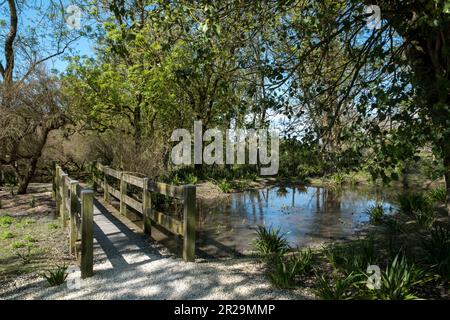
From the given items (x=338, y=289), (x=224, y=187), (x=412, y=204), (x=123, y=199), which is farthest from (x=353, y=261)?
(x=224, y=187)

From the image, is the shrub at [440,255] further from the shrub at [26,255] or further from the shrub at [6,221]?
the shrub at [6,221]

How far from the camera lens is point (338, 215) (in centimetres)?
1113

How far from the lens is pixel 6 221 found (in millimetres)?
8141

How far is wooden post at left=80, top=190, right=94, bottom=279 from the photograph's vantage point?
464cm

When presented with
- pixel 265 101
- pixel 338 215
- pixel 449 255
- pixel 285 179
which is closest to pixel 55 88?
pixel 265 101

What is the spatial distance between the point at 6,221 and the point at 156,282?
542 centimetres

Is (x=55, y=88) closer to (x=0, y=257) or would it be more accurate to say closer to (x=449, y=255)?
→ (x=0, y=257)

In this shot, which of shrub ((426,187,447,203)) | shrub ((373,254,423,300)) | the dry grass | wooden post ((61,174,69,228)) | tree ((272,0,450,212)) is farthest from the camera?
shrub ((426,187,447,203))

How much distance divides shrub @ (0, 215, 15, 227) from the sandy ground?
3404 mm

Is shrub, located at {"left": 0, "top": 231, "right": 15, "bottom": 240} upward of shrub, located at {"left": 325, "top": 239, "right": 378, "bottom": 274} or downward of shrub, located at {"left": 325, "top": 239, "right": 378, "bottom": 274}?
downward

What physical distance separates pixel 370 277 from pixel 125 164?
9.29m

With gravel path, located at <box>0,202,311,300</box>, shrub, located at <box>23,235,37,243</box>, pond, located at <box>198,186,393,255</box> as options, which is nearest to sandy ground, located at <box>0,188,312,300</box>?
gravel path, located at <box>0,202,311,300</box>

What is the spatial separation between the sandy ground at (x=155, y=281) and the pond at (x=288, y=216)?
6.74 ft

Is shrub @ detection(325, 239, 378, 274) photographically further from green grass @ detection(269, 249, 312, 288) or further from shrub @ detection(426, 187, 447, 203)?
shrub @ detection(426, 187, 447, 203)
